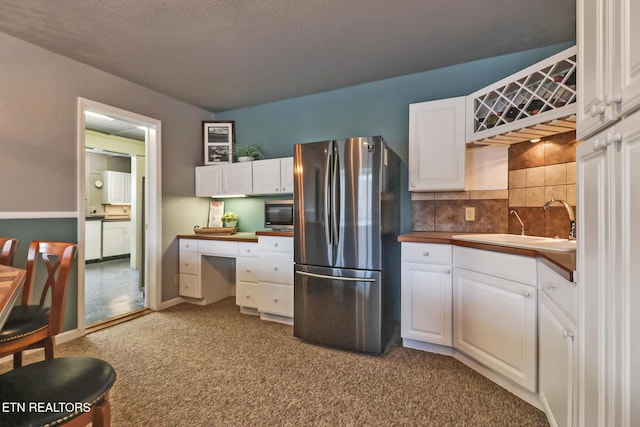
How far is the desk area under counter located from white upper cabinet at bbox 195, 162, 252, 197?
1.94 feet

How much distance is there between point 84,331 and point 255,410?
80.8 inches

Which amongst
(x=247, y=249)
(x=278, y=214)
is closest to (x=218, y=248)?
(x=247, y=249)

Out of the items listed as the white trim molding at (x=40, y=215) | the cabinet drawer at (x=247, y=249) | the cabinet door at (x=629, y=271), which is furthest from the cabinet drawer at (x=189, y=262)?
the cabinet door at (x=629, y=271)

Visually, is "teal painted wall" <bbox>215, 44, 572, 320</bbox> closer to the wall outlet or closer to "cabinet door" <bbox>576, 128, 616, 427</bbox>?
the wall outlet

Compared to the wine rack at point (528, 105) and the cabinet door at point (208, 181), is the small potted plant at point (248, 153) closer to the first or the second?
the cabinet door at point (208, 181)

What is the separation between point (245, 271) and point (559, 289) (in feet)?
8.59

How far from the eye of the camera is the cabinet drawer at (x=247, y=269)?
3053 millimetres

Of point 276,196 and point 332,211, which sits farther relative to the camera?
point 276,196

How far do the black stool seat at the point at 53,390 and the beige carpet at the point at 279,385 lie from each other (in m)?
0.81

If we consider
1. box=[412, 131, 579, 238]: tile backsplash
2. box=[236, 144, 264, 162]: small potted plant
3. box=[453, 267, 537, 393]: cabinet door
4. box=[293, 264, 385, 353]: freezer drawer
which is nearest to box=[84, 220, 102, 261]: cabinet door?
box=[236, 144, 264, 162]: small potted plant

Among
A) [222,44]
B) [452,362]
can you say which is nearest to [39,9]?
[222,44]

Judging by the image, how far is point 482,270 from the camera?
75.3 inches

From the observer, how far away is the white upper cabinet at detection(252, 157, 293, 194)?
10.6ft

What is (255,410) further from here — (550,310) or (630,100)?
(630,100)
